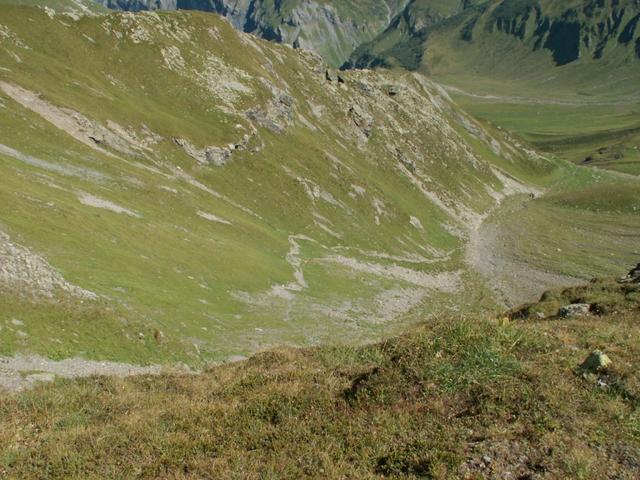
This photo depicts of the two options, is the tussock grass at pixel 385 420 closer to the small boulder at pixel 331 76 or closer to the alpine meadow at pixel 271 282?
the alpine meadow at pixel 271 282

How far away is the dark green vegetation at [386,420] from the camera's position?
35.0 feet

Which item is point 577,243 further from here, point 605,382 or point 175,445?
point 175,445

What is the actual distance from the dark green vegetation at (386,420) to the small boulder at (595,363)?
201 mm

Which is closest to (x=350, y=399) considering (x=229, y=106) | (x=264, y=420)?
(x=264, y=420)

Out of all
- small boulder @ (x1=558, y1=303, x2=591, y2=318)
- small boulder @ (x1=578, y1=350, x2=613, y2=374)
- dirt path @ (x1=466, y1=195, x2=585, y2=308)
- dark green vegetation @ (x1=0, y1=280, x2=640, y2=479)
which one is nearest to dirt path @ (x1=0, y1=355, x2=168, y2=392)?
dark green vegetation @ (x1=0, y1=280, x2=640, y2=479)

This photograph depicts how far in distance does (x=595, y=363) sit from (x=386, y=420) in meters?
6.75

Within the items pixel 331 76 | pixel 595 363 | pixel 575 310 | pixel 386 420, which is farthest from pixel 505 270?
pixel 386 420

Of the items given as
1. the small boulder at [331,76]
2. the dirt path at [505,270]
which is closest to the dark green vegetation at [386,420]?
the dirt path at [505,270]

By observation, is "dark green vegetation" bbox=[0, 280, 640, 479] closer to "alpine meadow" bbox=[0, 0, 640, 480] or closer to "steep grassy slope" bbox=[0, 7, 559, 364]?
"alpine meadow" bbox=[0, 0, 640, 480]

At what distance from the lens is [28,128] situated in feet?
199

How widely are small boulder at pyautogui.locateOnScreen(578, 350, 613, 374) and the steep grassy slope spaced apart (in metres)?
24.7

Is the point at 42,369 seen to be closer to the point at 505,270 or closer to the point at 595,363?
the point at 595,363

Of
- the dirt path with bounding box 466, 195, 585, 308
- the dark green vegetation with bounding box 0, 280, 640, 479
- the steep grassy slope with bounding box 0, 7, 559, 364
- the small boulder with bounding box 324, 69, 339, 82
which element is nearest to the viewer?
the dark green vegetation with bounding box 0, 280, 640, 479

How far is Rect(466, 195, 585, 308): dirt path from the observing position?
79375mm
